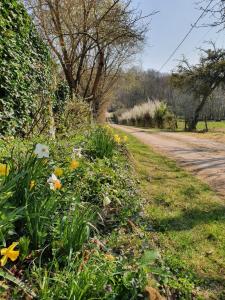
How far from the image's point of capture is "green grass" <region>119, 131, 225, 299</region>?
8.83ft

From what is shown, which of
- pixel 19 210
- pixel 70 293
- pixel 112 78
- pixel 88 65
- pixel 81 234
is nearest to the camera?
pixel 70 293

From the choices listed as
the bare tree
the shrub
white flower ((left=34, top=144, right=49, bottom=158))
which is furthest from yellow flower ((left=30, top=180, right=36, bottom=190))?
the bare tree

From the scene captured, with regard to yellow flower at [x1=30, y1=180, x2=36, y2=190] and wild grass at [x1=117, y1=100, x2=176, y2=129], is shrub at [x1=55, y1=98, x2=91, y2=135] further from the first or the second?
wild grass at [x1=117, y1=100, x2=176, y2=129]

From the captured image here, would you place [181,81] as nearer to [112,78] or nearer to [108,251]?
[112,78]

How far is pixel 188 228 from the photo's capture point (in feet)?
11.9

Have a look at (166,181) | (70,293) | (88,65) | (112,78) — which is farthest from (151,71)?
(70,293)

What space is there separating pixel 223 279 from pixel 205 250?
0.47 metres

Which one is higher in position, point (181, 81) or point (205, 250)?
point (181, 81)

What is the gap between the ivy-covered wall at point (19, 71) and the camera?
469 cm

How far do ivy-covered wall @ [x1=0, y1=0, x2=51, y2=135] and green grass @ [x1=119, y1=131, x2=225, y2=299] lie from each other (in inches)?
91.2

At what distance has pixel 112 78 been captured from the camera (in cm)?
2055

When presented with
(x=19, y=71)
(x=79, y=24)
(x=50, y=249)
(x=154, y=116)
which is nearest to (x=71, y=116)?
(x=19, y=71)

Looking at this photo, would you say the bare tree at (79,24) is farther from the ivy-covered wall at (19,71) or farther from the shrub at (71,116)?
the ivy-covered wall at (19,71)

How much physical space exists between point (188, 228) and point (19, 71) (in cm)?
352
